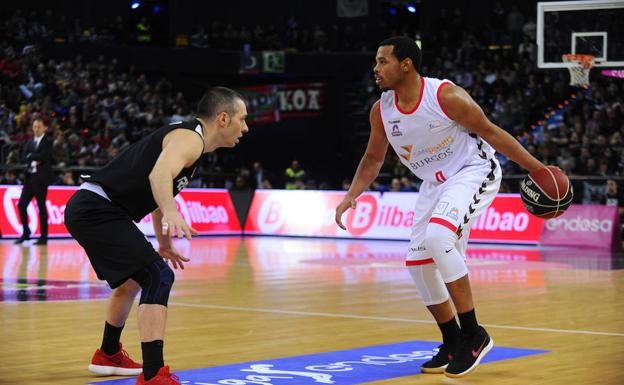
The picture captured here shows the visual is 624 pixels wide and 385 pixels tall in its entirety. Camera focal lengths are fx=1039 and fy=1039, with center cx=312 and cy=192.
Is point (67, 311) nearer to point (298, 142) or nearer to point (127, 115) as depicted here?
point (127, 115)

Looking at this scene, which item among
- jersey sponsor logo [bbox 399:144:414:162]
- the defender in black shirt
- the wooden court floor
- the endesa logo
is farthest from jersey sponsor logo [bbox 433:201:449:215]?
the endesa logo

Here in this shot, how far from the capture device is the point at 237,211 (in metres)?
22.8

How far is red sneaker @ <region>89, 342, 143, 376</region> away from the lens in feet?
20.9

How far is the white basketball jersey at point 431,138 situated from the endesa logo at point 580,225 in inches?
506

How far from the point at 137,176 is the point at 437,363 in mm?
2201

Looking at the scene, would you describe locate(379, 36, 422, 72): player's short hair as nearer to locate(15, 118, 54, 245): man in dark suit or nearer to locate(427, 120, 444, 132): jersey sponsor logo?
locate(427, 120, 444, 132): jersey sponsor logo

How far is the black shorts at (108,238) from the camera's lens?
231 inches

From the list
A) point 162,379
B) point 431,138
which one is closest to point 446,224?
point 431,138

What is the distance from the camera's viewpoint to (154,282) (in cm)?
580

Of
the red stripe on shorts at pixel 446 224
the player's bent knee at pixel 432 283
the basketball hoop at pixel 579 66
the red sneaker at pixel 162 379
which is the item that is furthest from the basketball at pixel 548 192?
the basketball hoop at pixel 579 66

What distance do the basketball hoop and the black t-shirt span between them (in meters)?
12.9

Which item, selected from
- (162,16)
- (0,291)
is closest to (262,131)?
(162,16)

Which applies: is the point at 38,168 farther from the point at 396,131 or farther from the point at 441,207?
the point at 441,207

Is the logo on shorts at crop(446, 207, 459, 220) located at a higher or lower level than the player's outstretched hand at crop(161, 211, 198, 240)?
lower
